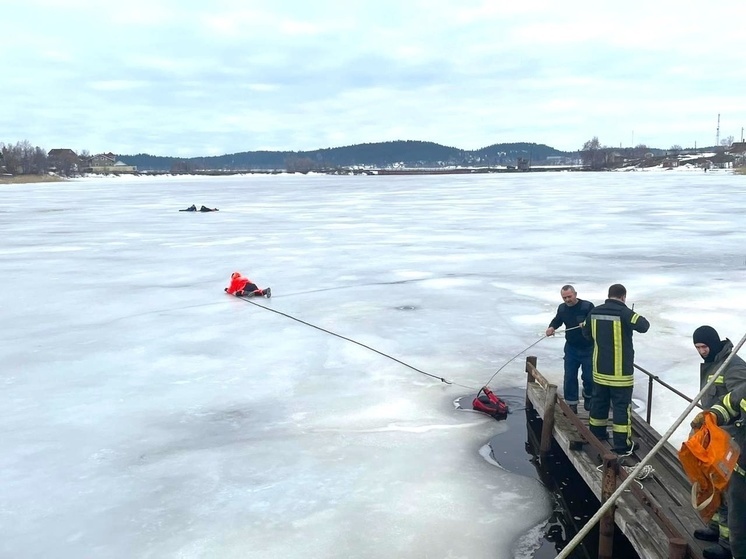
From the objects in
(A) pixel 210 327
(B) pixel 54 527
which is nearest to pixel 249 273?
(A) pixel 210 327

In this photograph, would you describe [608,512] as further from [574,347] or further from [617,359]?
[574,347]

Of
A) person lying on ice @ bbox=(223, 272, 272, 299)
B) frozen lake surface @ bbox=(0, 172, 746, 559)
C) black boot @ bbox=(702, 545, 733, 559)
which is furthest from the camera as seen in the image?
person lying on ice @ bbox=(223, 272, 272, 299)

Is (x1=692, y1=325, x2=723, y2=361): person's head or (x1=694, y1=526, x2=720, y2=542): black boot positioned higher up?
(x1=692, y1=325, x2=723, y2=361): person's head

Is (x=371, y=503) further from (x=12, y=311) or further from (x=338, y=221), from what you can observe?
(x=338, y=221)

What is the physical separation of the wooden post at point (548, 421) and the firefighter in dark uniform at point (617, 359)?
0.53 m

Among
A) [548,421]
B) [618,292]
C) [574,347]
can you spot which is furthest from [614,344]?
[574,347]

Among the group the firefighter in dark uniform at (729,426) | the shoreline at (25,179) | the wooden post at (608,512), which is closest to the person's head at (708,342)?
the firefighter in dark uniform at (729,426)

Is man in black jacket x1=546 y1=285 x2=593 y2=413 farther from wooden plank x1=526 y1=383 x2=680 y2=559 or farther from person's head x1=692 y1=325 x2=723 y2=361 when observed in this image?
person's head x1=692 y1=325 x2=723 y2=361

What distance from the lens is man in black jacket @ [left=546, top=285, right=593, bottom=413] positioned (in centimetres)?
608

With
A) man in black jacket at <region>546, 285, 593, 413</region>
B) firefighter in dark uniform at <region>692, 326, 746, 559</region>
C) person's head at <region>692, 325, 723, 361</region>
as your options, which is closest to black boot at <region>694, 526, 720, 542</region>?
firefighter in dark uniform at <region>692, 326, 746, 559</region>

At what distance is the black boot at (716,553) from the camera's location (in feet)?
11.5

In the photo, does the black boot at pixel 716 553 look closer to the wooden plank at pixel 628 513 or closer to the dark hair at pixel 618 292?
the wooden plank at pixel 628 513

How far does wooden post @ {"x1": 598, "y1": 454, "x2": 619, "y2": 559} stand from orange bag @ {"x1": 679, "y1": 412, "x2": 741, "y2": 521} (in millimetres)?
583

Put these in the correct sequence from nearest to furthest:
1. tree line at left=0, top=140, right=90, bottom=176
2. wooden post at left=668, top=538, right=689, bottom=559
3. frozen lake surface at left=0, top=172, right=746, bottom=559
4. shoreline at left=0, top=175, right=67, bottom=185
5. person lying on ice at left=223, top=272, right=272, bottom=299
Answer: wooden post at left=668, top=538, right=689, bottom=559 < frozen lake surface at left=0, top=172, right=746, bottom=559 < person lying on ice at left=223, top=272, right=272, bottom=299 < shoreline at left=0, top=175, right=67, bottom=185 < tree line at left=0, top=140, right=90, bottom=176
